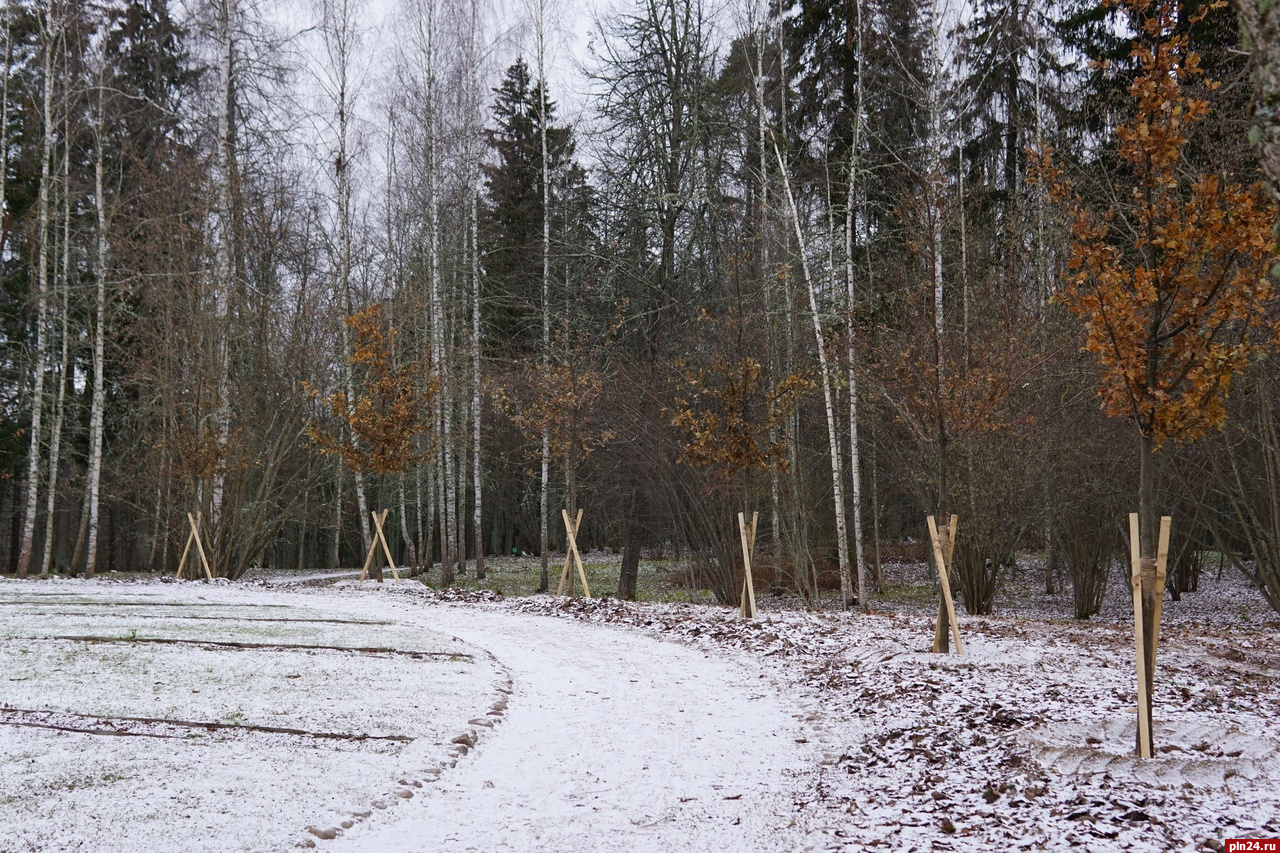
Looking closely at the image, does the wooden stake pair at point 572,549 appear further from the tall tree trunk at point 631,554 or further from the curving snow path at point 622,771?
the curving snow path at point 622,771

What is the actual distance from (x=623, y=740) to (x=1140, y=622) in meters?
3.11

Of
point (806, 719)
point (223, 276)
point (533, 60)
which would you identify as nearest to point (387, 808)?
point (806, 719)

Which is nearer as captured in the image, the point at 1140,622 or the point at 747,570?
the point at 1140,622

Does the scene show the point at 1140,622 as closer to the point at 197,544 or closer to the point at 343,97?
the point at 197,544

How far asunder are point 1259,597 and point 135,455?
85.2 feet

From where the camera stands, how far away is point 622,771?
4.97 meters

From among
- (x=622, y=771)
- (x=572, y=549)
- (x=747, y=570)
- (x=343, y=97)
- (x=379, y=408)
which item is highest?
(x=343, y=97)

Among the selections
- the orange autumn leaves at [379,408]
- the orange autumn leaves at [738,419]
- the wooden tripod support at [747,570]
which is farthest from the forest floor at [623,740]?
the orange autumn leaves at [379,408]

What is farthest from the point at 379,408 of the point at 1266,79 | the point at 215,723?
the point at 1266,79

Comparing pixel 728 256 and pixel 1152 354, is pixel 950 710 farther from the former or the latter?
pixel 728 256

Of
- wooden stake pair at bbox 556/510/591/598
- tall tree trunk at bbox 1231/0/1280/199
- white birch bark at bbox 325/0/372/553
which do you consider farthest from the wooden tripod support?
white birch bark at bbox 325/0/372/553

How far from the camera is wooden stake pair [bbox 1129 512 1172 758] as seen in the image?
190 inches

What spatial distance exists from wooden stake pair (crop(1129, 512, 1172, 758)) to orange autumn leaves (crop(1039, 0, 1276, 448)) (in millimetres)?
732

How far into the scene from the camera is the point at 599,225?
61.6 feet
